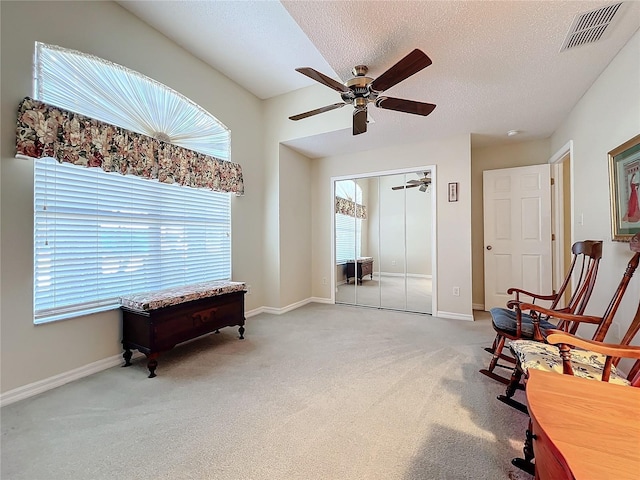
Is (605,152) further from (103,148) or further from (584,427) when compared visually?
(103,148)

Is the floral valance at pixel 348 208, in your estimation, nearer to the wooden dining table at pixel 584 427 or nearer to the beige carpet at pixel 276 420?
the beige carpet at pixel 276 420

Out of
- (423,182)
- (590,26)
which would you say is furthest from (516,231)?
(590,26)

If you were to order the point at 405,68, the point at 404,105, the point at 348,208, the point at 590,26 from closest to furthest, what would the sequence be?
the point at 590,26
the point at 405,68
the point at 404,105
the point at 348,208

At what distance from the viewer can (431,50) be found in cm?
215

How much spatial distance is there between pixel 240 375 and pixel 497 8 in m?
3.19

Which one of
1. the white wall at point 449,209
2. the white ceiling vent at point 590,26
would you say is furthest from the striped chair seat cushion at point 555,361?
the white wall at point 449,209

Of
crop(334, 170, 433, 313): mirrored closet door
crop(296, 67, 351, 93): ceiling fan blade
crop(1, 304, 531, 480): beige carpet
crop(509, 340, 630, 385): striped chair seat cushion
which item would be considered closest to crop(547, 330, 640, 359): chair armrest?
crop(509, 340, 630, 385): striped chair seat cushion

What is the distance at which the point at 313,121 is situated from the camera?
3918 millimetres

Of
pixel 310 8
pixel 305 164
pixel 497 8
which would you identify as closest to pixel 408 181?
pixel 305 164

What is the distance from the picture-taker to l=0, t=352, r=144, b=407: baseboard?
6.44ft

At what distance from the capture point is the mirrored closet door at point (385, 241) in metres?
4.25

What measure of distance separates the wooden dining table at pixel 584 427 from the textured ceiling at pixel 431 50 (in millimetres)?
2094

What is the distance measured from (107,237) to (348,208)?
11.2 feet

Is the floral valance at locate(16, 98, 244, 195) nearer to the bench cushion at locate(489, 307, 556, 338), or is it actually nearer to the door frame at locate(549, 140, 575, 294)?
the bench cushion at locate(489, 307, 556, 338)
